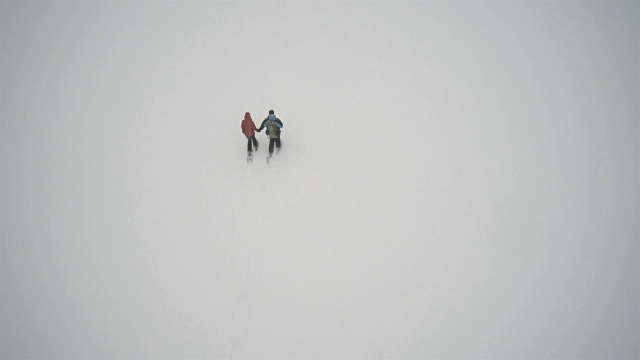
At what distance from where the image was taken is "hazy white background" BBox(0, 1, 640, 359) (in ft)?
18.7

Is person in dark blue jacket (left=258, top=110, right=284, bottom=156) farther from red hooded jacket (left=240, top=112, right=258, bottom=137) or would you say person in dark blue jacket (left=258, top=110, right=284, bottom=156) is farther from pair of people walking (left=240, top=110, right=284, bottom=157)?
red hooded jacket (left=240, top=112, right=258, bottom=137)

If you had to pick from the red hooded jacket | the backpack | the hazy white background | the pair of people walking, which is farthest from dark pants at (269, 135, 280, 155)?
the red hooded jacket

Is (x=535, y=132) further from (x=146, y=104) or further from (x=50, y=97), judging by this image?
(x=50, y=97)

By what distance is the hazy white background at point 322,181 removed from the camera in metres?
5.70

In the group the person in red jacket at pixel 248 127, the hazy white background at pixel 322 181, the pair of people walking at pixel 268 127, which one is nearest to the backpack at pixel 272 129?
the pair of people walking at pixel 268 127

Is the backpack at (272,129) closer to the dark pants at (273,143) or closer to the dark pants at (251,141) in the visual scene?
the dark pants at (273,143)

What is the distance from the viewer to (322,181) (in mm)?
7254

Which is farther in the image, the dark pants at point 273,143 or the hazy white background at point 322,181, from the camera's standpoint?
the dark pants at point 273,143

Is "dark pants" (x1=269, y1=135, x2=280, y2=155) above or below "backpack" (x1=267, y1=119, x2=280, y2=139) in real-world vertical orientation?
below

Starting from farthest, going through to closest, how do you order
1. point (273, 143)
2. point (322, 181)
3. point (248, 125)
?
1. point (273, 143)
2. point (322, 181)
3. point (248, 125)

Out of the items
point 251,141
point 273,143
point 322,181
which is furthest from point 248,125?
point 322,181

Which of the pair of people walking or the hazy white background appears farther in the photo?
the pair of people walking

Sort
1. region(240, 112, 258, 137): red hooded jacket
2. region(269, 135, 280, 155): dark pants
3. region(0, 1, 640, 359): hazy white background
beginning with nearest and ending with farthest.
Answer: region(0, 1, 640, 359): hazy white background < region(240, 112, 258, 137): red hooded jacket < region(269, 135, 280, 155): dark pants

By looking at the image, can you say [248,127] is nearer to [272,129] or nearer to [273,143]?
[272,129]
